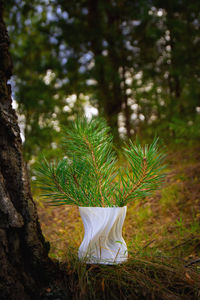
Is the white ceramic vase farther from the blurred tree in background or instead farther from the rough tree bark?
the blurred tree in background

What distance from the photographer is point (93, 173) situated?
984mm

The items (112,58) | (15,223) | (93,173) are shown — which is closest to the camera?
(15,223)

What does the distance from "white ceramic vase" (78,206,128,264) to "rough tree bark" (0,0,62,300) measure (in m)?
0.16

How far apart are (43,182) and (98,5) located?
174 inches

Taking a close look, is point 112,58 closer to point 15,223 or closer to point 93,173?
point 93,173

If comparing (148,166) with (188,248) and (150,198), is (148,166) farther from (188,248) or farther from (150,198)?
(150,198)

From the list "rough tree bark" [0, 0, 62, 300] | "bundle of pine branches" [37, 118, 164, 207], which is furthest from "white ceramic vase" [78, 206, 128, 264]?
"rough tree bark" [0, 0, 62, 300]

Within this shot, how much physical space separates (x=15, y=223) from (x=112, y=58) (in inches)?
144

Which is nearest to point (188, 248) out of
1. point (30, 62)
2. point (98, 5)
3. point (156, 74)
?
point (156, 74)

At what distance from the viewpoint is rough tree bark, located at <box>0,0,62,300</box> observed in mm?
785

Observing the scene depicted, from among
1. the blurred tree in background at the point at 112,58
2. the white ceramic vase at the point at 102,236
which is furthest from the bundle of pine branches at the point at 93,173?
the blurred tree in background at the point at 112,58

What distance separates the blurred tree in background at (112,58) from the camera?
3232 millimetres

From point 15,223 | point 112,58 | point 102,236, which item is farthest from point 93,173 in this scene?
point 112,58

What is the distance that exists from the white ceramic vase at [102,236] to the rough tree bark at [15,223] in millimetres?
163
